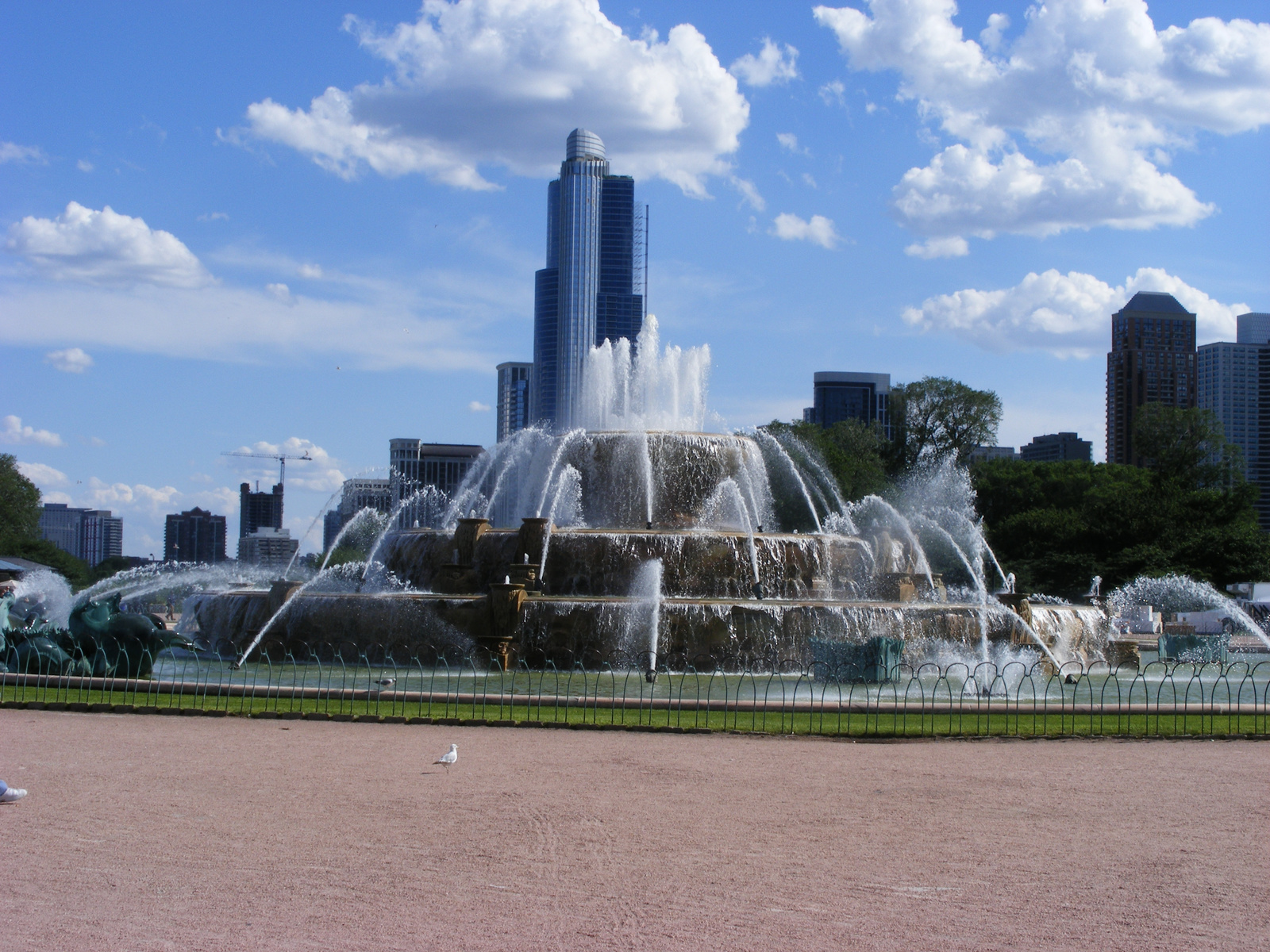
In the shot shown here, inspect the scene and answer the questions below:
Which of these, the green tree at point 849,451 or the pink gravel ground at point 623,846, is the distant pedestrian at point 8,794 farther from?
the green tree at point 849,451

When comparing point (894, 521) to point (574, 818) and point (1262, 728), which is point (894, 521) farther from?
point (574, 818)

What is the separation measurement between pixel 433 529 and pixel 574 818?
21.8 m

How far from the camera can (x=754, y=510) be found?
37781mm

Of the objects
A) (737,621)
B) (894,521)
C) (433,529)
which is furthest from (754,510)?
(894,521)

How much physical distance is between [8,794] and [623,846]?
5.24 m

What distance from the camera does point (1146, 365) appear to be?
7416 inches

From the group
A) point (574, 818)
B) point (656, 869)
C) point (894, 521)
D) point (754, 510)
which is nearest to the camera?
point (656, 869)

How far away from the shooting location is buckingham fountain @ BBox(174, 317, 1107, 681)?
76.3ft

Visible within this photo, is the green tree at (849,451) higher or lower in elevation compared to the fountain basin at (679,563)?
higher

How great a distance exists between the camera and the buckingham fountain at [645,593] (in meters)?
Result: 23.3

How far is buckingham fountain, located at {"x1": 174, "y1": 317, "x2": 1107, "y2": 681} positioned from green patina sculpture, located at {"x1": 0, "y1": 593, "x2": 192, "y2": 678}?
4.13 meters

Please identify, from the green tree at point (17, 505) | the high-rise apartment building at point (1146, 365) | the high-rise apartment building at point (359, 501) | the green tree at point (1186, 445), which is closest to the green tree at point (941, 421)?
the green tree at point (1186, 445)

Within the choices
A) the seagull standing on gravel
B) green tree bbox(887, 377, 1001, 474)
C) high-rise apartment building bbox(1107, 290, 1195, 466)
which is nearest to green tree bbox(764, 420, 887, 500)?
green tree bbox(887, 377, 1001, 474)

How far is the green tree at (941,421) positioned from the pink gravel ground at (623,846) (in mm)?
67139
